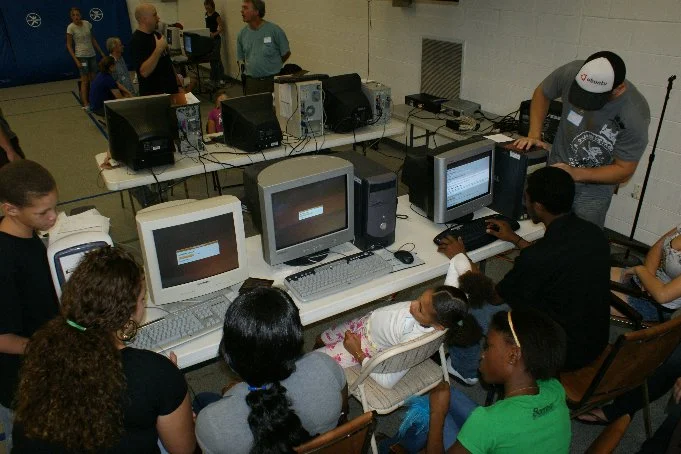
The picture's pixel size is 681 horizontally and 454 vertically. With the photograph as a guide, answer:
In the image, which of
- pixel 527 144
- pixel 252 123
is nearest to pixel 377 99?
pixel 252 123

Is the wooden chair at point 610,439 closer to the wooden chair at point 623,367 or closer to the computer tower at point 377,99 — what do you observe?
the wooden chair at point 623,367

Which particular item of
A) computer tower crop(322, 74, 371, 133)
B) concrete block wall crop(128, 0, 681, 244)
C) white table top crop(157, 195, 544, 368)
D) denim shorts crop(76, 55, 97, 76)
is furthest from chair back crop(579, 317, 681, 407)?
denim shorts crop(76, 55, 97, 76)

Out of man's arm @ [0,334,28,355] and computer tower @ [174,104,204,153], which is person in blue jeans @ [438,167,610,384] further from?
computer tower @ [174,104,204,153]

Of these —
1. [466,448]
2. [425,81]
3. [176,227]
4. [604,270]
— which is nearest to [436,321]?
[466,448]

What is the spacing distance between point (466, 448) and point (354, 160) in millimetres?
1512

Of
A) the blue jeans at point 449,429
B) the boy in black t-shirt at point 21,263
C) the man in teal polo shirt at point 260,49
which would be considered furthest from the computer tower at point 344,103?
the blue jeans at point 449,429

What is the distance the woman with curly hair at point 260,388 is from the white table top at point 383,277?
58cm

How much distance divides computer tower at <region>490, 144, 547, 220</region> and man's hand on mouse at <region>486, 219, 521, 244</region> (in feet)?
0.80

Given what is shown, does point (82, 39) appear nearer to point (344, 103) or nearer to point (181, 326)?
point (344, 103)

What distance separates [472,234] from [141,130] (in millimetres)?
2198

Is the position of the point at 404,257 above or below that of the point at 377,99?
below

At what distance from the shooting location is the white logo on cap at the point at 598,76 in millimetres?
2559

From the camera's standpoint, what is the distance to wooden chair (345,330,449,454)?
5.73 feet

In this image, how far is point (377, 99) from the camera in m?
4.25
